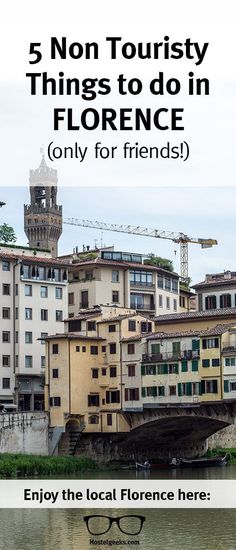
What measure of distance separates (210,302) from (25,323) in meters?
12.1

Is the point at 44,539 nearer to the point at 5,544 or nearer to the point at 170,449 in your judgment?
the point at 5,544

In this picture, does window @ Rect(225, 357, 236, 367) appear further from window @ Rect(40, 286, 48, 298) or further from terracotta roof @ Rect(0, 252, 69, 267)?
terracotta roof @ Rect(0, 252, 69, 267)

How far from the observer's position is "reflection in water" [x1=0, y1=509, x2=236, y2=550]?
33.3m

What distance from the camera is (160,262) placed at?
88.8m

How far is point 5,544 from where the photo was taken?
33.6 metres

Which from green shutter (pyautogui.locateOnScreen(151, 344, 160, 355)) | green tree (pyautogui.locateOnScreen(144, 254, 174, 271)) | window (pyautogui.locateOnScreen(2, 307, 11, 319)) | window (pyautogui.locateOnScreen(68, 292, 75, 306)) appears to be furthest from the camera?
green tree (pyautogui.locateOnScreen(144, 254, 174, 271))

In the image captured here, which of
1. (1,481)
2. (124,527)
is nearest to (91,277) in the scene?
(1,481)

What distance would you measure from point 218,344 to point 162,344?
3.50 metres

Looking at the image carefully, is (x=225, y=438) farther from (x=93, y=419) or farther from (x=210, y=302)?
(x=93, y=419)

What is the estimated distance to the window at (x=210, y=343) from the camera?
57.8 m

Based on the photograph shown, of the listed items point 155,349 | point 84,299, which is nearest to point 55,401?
point 155,349

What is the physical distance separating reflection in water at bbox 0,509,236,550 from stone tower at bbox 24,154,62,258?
7235cm

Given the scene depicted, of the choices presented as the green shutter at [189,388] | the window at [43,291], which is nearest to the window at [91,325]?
the green shutter at [189,388]

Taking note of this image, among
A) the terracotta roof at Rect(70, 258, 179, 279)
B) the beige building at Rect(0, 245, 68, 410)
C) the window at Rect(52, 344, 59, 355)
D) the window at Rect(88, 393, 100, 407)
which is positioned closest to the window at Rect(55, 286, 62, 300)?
the beige building at Rect(0, 245, 68, 410)
